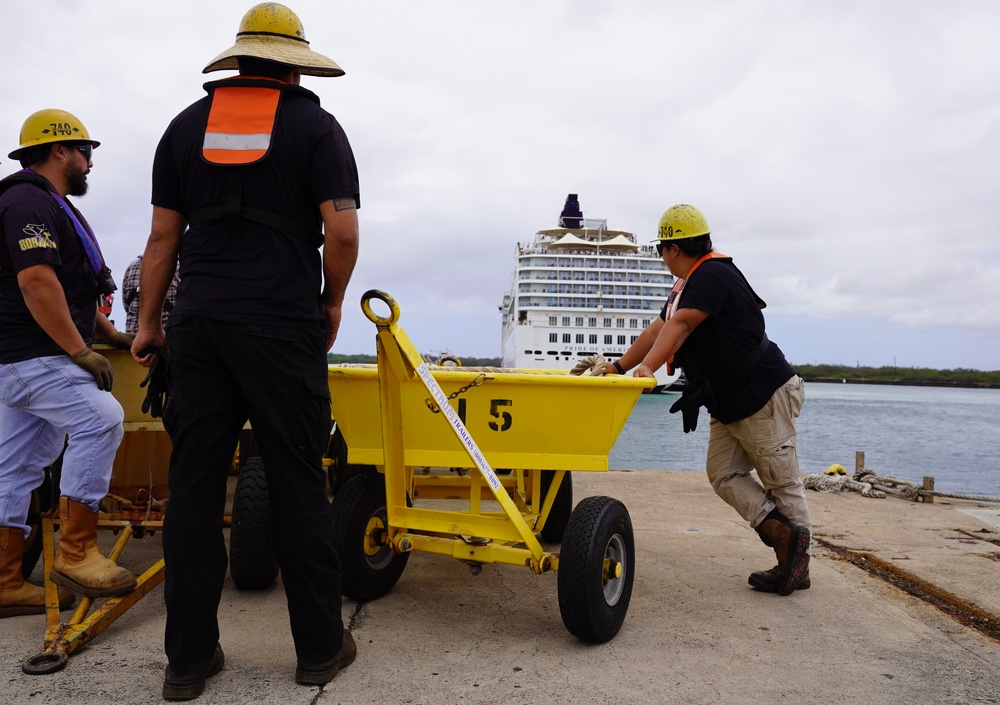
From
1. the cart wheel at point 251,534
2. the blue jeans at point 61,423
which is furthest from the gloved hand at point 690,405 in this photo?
the blue jeans at point 61,423

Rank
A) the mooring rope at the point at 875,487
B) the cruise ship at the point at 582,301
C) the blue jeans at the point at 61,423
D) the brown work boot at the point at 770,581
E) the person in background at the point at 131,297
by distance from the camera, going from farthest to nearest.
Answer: the cruise ship at the point at 582,301 < the mooring rope at the point at 875,487 < the person in background at the point at 131,297 < the brown work boot at the point at 770,581 < the blue jeans at the point at 61,423

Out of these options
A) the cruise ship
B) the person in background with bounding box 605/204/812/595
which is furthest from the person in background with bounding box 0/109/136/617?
the cruise ship

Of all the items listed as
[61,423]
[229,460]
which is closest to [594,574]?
[229,460]

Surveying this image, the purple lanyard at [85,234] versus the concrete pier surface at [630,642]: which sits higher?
the purple lanyard at [85,234]

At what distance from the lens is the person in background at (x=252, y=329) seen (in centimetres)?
244

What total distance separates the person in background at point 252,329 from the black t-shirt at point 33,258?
0.72 m

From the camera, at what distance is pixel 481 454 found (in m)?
3.12

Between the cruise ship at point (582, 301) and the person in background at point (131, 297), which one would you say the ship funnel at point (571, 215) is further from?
the person in background at point (131, 297)

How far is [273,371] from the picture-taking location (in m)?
2.42

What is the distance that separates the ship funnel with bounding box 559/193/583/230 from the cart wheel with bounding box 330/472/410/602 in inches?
2449

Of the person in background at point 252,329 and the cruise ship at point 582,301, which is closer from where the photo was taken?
the person in background at point 252,329

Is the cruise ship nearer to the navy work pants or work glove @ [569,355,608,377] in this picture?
work glove @ [569,355,608,377]

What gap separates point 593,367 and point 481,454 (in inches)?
29.9

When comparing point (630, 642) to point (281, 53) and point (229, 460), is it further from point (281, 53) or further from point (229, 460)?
point (281, 53)
